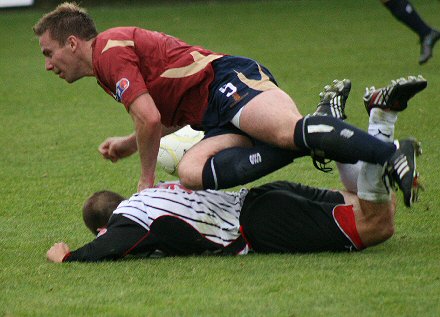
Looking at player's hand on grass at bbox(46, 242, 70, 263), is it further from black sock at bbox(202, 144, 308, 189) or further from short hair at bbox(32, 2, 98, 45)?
short hair at bbox(32, 2, 98, 45)

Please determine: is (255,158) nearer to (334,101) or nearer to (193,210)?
(193,210)

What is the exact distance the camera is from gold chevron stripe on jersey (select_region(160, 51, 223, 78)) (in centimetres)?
575

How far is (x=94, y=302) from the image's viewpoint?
14.6 feet

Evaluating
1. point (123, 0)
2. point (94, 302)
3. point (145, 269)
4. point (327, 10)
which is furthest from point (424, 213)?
point (123, 0)

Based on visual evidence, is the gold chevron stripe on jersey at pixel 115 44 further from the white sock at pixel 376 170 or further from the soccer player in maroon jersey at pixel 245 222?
the white sock at pixel 376 170

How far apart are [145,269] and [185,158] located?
0.69 m

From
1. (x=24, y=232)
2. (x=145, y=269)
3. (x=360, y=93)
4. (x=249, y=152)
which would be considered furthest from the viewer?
(x=360, y=93)

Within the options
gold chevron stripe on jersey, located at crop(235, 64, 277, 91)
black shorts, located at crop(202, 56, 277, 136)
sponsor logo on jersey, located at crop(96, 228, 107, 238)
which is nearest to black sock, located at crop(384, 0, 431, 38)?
black shorts, located at crop(202, 56, 277, 136)

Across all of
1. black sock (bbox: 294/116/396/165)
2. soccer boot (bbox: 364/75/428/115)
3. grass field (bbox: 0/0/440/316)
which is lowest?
grass field (bbox: 0/0/440/316)

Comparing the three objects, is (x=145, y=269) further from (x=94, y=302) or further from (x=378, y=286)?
(x=378, y=286)

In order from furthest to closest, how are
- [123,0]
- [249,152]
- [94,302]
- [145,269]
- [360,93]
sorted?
[123,0], [360,93], [249,152], [145,269], [94,302]

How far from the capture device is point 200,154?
546cm

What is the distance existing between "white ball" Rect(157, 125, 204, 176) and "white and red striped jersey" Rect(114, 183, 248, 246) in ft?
3.16

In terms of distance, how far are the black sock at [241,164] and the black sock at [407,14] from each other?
173 inches
